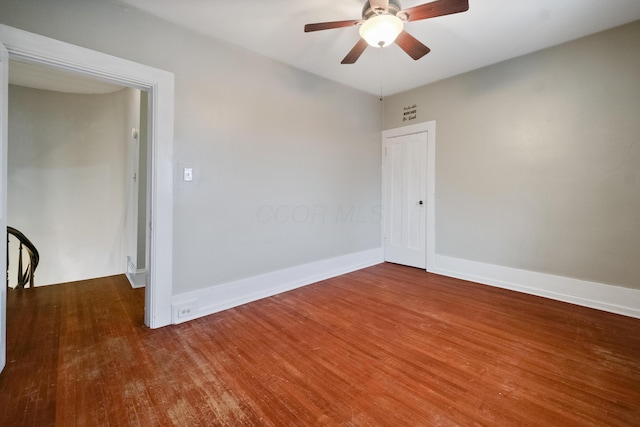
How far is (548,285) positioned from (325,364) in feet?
9.00

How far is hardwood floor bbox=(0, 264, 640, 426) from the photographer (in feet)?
4.42

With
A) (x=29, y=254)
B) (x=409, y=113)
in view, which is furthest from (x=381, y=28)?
(x=29, y=254)

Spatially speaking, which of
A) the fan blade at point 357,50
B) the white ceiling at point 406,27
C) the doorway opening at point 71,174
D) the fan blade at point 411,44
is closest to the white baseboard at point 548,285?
the white ceiling at point 406,27

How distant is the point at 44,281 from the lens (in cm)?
441

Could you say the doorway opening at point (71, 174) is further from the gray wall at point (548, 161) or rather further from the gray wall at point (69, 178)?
the gray wall at point (548, 161)

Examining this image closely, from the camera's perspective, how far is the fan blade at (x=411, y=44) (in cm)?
207

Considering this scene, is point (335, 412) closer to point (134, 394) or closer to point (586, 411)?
point (134, 394)

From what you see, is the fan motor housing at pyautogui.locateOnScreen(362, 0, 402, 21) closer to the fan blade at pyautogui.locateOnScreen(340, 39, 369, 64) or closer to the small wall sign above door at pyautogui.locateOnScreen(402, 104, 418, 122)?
the fan blade at pyautogui.locateOnScreen(340, 39, 369, 64)

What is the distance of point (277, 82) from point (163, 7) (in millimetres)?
1190

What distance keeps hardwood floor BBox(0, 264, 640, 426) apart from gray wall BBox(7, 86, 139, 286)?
2.01 m

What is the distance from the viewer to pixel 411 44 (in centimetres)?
215

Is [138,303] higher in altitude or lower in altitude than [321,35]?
lower

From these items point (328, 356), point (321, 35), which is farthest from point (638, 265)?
point (321, 35)

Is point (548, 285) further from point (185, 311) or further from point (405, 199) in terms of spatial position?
point (185, 311)
